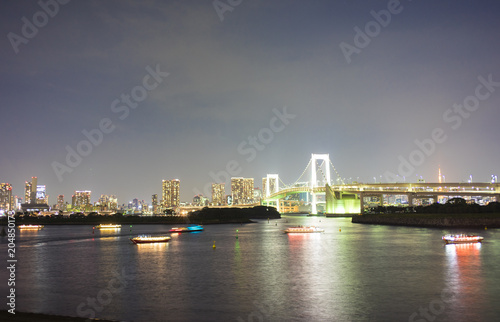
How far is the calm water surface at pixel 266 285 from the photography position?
1384 cm

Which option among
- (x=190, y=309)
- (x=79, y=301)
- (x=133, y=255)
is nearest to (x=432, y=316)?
(x=190, y=309)

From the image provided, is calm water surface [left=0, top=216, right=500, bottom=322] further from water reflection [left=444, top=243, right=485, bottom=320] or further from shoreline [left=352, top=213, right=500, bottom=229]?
shoreline [left=352, top=213, right=500, bottom=229]

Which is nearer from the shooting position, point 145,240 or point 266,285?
point 266,285

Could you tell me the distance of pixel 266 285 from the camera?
18.7 m

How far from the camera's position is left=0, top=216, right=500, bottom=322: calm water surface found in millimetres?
13836

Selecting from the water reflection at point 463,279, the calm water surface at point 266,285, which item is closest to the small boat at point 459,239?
the water reflection at point 463,279

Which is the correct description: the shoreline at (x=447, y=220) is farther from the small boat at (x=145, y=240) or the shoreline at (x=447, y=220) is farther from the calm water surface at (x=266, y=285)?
the small boat at (x=145, y=240)

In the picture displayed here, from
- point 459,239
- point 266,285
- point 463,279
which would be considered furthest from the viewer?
point 459,239

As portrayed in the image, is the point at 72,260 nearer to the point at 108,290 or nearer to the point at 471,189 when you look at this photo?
the point at 108,290

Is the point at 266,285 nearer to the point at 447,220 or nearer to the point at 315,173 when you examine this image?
the point at 447,220

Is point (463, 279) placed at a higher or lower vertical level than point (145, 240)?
lower

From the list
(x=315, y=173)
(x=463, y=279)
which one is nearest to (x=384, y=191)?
(x=315, y=173)

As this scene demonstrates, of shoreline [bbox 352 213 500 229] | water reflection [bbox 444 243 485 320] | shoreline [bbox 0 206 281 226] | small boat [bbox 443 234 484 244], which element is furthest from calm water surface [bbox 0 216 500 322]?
shoreline [bbox 0 206 281 226]

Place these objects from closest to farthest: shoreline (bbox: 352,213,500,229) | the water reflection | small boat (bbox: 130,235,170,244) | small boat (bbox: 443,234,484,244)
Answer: the water reflection → small boat (bbox: 443,234,484,244) → small boat (bbox: 130,235,170,244) → shoreline (bbox: 352,213,500,229)
